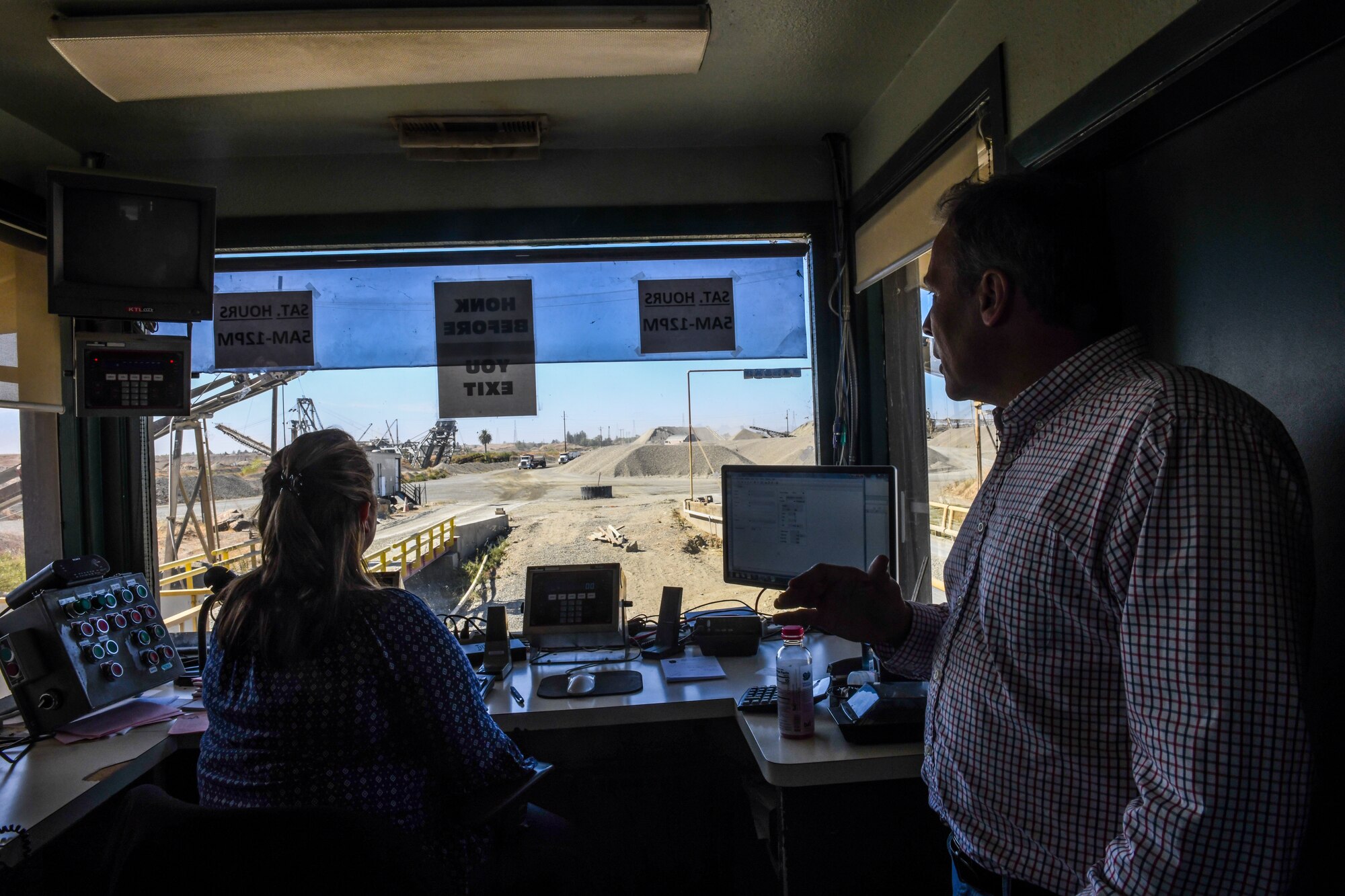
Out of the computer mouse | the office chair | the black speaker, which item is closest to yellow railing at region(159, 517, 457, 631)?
the black speaker

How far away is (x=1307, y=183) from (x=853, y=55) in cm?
130

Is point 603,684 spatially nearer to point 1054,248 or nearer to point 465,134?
point 1054,248

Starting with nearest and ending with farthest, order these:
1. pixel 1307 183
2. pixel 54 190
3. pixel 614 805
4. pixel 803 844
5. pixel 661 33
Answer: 1. pixel 1307 183
2. pixel 803 844
3. pixel 661 33
4. pixel 54 190
5. pixel 614 805

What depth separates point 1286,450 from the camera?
77 cm

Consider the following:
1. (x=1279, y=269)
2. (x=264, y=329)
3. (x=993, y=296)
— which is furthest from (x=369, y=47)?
(x=1279, y=269)

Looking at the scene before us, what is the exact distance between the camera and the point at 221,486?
2.61 m

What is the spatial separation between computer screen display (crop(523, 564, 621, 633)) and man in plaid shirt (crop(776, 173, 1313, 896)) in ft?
4.32

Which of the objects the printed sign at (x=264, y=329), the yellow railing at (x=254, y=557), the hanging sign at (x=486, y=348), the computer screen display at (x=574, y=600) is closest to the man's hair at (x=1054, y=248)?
the computer screen display at (x=574, y=600)

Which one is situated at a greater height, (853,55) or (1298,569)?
(853,55)

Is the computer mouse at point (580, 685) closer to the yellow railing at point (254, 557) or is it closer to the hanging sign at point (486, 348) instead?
the yellow railing at point (254, 557)

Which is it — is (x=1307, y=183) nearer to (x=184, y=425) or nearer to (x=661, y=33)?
(x=661, y=33)

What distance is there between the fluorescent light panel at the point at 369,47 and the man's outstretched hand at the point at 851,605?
1.31 meters

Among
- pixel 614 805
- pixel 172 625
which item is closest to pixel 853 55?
pixel 614 805

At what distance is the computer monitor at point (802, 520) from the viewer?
6.47 ft
